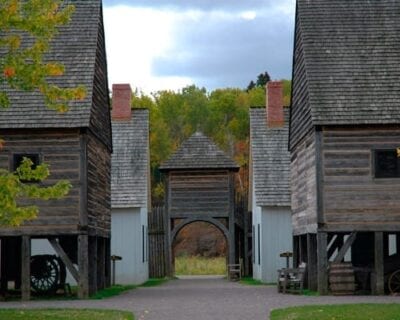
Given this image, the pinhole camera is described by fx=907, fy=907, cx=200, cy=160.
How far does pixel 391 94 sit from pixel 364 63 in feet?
5.39

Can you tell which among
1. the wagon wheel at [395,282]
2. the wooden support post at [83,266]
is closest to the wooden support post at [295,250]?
the wagon wheel at [395,282]

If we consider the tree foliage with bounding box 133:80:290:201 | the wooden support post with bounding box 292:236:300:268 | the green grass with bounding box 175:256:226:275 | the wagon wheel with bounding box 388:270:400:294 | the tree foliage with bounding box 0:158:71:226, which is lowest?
the green grass with bounding box 175:256:226:275

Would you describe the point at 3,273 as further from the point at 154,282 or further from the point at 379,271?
the point at 379,271

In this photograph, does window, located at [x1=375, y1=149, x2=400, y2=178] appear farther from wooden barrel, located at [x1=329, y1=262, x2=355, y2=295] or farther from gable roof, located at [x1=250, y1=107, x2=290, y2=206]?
gable roof, located at [x1=250, y1=107, x2=290, y2=206]

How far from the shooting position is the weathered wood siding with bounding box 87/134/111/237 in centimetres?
3020

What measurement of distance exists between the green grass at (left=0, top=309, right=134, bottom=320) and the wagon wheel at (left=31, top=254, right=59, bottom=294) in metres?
7.65

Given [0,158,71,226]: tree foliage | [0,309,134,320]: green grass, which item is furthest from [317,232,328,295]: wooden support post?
[0,158,71,226]: tree foliage

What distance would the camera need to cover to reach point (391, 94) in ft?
98.4

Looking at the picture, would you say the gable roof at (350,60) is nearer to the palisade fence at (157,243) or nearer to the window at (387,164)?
the window at (387,164)

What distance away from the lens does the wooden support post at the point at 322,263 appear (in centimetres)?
2902

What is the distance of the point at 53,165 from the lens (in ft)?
96.1

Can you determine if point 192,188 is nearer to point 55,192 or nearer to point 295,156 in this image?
point 295,156

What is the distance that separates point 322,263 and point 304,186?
4.06 metres

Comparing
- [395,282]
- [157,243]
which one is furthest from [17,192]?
[157,243]
